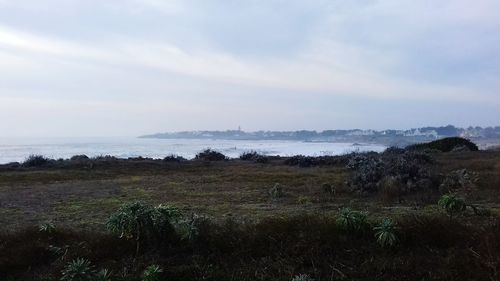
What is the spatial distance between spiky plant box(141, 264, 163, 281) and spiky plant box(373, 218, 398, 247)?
2386mm

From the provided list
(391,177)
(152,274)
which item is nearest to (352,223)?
(152,274)

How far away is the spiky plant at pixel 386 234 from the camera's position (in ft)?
18.5

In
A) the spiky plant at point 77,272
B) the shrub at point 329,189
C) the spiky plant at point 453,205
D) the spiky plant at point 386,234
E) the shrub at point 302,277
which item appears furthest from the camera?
the shrub at point 329,189

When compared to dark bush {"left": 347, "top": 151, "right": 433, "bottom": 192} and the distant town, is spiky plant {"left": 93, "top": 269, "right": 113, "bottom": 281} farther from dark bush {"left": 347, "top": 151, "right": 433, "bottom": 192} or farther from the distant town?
the distant town

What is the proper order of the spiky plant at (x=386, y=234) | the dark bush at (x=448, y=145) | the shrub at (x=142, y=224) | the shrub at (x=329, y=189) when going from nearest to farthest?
the spiky plant at (x=386, y=234)
the shrub at (x=142, y=224)
the shrub at (x=329, y=189)
the dark bush at (x=448, y=145)

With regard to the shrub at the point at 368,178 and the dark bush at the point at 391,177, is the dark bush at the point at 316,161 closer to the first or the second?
the dark bush at the point at 391,177

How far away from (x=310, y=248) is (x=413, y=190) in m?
4.98

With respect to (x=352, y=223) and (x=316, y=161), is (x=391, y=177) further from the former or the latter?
(x=316, y=161)

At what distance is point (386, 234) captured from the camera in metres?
5.63

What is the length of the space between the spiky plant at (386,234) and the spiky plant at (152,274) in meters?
2.39

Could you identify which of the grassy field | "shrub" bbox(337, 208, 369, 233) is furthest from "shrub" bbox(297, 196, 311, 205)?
"shrub" bbox(337, 208, 369, 233)

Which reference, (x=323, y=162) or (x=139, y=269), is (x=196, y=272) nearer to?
(x=139, y=269)

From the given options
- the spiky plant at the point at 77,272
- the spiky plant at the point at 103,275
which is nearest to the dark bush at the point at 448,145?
the spiky plant at the point at 103,275

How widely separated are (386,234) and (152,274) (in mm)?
2529
